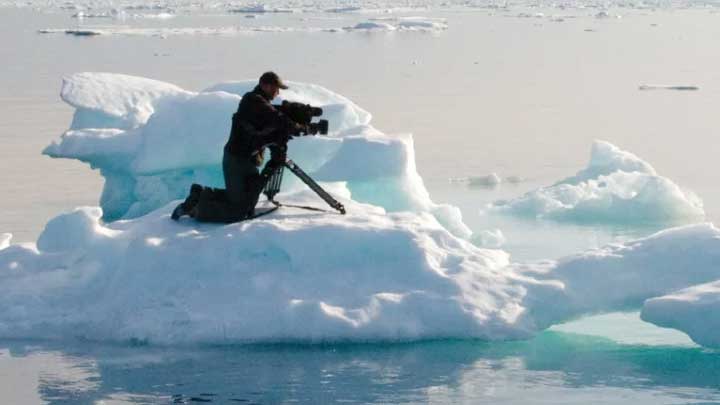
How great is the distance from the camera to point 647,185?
606 inches

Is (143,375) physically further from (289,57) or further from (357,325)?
(289,57)

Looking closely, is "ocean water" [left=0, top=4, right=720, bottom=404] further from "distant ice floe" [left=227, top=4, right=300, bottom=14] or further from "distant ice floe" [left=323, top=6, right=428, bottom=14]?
"distant ice floe" [left=323, top=6, right=428, bottom=14]

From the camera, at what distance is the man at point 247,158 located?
9.45 meters

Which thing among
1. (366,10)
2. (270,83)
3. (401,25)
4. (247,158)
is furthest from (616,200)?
(366,10)

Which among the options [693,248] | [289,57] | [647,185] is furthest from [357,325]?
[289,57]

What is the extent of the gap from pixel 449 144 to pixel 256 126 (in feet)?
43.0

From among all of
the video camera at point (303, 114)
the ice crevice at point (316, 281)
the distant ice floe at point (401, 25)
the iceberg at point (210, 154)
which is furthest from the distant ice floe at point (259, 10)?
the video camera at point (303, 114)

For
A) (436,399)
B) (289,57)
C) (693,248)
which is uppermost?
(289,57)

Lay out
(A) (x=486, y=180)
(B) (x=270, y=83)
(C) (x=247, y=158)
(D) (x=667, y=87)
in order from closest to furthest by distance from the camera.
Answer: (B) (x=270, y=83) < (C) (x=247, y=158) < (A) (x=486, y=180) < (D) (x=667, y=87)

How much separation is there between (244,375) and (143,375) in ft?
1.96

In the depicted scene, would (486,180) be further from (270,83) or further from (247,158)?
(270,83)

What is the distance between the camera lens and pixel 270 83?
30.8 feet

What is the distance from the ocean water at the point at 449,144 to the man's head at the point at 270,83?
1.74 metres

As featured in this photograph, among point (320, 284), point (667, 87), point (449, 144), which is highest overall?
point (667, 87)
